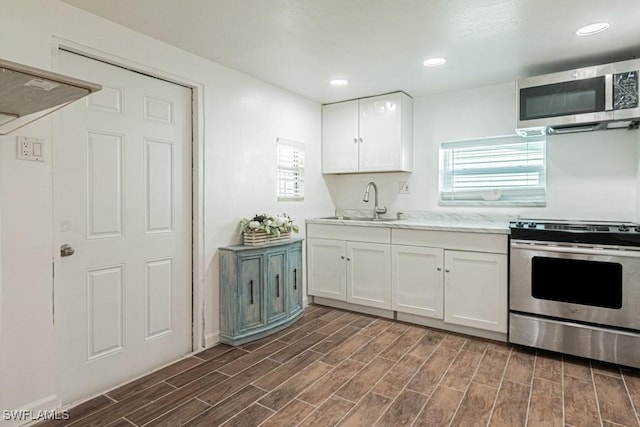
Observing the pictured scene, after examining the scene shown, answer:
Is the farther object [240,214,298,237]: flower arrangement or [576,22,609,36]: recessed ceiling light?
[240,214,298,237]: flower arrangement

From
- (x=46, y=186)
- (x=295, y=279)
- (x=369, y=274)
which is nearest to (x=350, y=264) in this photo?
(x=369, y=274)

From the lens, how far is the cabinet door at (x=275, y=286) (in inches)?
120

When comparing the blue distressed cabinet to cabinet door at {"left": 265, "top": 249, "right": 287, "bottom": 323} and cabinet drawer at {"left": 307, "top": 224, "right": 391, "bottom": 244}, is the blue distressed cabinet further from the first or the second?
cabinet drawer at {"left": 307, "top": 224, "right": 391, "bottom": 244}

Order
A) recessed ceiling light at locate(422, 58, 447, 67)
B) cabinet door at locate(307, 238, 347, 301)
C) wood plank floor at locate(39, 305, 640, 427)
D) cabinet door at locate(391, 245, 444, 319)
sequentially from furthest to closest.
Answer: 1. cabinet door at locate(307, 238, 347, 301)
2. cabinet door at locate(391, 245, 444, 319)
3. recessed ceiling light at locate(422, 58, 447, 67)
4. wood plank floor at locate(39, 305, 640, 427)

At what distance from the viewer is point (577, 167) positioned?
3.06 metres

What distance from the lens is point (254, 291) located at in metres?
2.93

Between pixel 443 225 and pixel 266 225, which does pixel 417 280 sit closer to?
pixel 443 225

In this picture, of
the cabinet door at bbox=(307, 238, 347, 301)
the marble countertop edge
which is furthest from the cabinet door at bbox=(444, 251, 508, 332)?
the cabinet door at bbox=(307, 238, 347, 301)

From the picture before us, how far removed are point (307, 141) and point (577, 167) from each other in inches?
100

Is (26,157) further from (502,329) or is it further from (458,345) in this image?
(502,329)

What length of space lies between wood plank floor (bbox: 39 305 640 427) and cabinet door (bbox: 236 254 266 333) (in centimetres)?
18

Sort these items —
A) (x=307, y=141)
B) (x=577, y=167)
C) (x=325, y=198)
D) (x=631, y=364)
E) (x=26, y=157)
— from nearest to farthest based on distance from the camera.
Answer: (x=26, y=157)
(x=631, y=364)
(x=577, y=167)
(x=307, y=141)
(x=325, y=198)

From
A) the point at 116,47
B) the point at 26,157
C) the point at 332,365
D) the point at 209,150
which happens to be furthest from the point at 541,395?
the point at 116,47

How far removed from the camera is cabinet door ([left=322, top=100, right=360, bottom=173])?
12.9 ft
